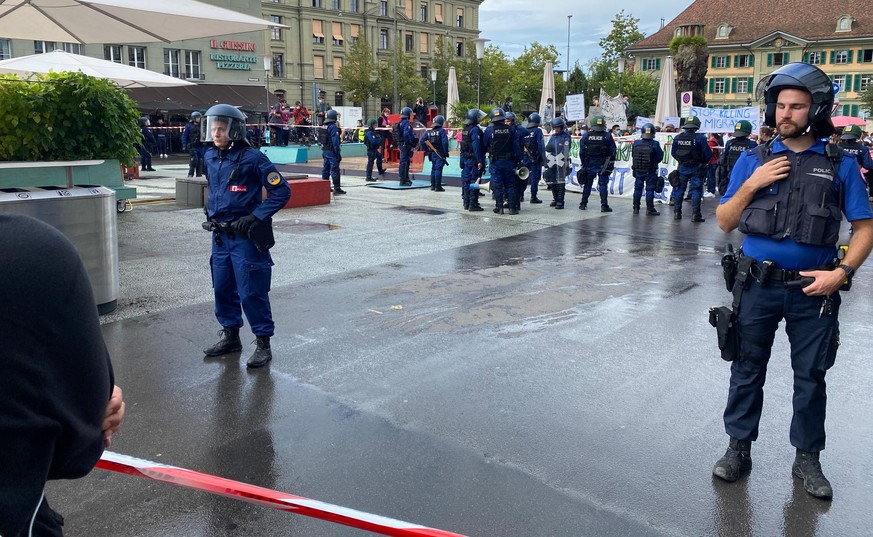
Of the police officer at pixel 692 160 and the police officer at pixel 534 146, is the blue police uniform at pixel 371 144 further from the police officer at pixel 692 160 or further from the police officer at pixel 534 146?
the police officer at pixel 692 160

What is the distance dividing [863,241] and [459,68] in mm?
65170

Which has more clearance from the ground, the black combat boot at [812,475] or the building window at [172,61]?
the building window at [172,61]

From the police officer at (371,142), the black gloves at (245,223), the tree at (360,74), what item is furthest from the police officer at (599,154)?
the tree at (360,74)

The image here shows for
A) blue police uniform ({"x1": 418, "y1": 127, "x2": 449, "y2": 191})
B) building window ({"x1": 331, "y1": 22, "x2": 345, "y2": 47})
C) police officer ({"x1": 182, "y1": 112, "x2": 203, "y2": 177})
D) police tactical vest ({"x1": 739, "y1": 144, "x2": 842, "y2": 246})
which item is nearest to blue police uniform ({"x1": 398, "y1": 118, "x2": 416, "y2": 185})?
blue police uniform ({"x1": 418, "y1": 127, "x2": 449, "y2": 191})

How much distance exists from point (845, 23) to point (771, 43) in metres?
6.58

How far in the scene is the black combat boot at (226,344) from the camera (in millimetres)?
5895

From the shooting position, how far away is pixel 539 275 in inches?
350

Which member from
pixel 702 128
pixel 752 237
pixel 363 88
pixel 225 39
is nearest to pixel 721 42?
pixel 363 88

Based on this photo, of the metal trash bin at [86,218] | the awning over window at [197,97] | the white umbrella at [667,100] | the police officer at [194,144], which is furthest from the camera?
the awning over window at [197,97]

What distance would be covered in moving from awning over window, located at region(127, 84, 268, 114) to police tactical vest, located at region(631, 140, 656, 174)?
25942mm

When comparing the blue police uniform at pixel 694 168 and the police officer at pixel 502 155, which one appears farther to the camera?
the blue police uniform at pixel 694 168

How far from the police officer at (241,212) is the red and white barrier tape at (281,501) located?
285 cm

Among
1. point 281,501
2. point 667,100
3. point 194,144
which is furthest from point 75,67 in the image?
point 667,100

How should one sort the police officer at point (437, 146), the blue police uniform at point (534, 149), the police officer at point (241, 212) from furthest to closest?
1. the police officer at point (437, 146)
2. the blue police uniform at point (534, 149)
3. the police officer at point (241, 212)
